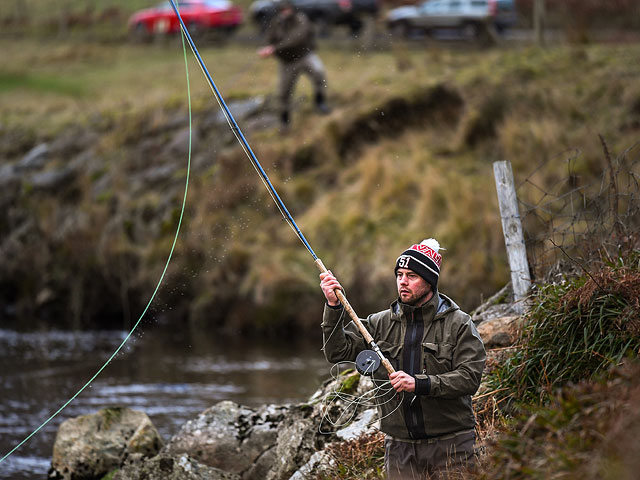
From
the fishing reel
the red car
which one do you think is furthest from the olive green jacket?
the red car

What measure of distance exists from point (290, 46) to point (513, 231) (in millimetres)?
9385

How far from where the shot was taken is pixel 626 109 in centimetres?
1709

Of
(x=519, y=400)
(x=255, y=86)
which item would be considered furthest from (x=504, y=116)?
(x=519, y=400)

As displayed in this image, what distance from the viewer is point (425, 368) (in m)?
4.63

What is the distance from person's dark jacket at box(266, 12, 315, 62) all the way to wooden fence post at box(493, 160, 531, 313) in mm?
8631

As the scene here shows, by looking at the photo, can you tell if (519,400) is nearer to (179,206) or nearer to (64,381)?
(64,381)

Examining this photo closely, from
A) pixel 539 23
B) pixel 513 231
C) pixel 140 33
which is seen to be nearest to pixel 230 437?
pixel 513 231

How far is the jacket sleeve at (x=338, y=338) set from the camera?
4742 mm

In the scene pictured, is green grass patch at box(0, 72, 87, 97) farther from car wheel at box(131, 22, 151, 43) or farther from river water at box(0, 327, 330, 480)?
river water at box(0, 327, 330, 480)

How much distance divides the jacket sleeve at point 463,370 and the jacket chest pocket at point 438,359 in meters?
0.02

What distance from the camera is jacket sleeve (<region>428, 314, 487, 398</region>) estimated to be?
4.47m

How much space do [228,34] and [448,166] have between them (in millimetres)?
13331

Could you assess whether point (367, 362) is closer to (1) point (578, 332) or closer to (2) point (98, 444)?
(1) point (578, 332)

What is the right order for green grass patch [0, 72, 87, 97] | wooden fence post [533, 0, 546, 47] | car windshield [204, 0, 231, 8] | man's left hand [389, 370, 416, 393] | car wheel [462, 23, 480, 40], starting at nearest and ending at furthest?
man's left hand [389, 370, 416, 393] → wooden fence post [533, 0, 546, 47] → car wheel [462, 23, 480, 40] → green grass patch [0, 72, 87, 97] → car windshield [204, 0, 231, 8]
